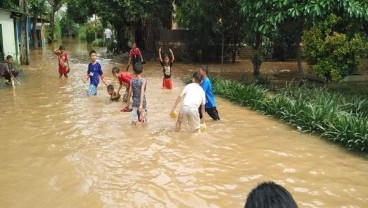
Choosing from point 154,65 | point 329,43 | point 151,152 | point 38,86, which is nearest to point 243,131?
point 151,152

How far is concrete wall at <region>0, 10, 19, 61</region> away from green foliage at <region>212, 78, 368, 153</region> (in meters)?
12.0

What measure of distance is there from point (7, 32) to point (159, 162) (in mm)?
→ 15926

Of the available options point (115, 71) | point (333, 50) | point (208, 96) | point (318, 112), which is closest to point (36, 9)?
point (115, 71)

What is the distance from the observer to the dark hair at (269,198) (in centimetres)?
185

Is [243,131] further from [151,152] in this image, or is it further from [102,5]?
[102,5]

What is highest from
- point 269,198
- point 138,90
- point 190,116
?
point 269,198

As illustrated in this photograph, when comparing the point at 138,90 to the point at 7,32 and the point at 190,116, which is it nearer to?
the point at 190,116

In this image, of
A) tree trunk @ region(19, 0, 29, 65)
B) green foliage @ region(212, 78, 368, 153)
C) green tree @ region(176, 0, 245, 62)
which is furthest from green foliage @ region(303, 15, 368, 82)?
tree trunk @ region(19, 0, 29, 65)

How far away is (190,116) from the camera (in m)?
8.01

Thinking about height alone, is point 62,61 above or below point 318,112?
above

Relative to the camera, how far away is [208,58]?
2355 cm

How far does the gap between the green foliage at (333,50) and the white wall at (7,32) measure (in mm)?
13488

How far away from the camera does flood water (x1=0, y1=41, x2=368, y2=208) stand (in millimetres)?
5418

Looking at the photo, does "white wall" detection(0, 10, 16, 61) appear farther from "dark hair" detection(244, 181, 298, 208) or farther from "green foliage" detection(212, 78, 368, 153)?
"dark hair" detection(244, 181, 298, 208)
